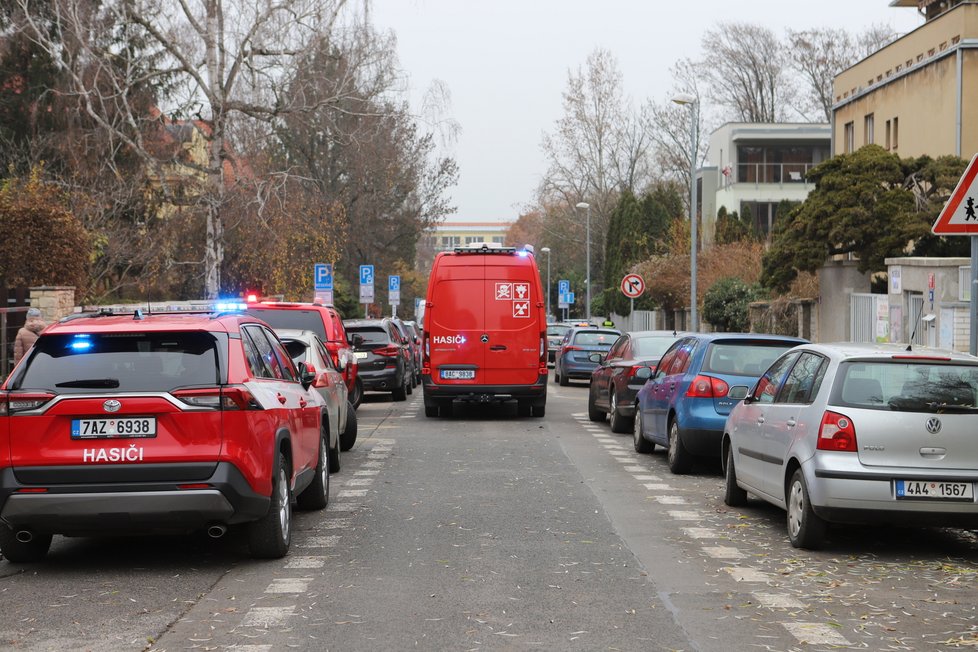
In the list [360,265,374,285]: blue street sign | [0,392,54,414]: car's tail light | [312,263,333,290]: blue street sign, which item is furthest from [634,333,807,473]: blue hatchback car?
[360,265,374,285]: blue street sign

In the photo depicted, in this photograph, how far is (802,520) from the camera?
911 cm

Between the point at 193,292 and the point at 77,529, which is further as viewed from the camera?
the point at 193,292

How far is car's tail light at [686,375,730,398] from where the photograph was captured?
13609 millimetres

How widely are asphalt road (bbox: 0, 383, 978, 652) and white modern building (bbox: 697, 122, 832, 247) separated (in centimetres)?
5215

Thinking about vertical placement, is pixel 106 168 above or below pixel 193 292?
above

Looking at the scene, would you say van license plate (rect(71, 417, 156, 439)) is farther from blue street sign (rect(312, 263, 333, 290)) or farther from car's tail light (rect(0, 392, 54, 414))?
blue street sign (rect(312, 263, 333, 290))

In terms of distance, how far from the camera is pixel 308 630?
6.67m

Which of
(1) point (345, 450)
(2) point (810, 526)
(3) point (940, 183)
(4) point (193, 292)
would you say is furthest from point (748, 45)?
(2) point (810, 526)

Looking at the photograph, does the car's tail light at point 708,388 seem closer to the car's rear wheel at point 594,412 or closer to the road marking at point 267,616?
the road marking at point 267,616

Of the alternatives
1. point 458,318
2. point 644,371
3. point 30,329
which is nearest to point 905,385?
point 644,371

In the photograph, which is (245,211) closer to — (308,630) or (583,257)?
(308,630)

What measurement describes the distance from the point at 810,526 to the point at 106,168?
31.8 m

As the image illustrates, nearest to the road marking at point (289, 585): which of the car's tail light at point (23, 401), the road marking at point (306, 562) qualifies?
the road marking at point (306, 562)

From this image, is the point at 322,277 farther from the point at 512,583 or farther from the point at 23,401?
the point at 512,583
